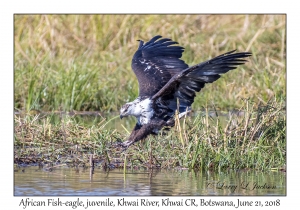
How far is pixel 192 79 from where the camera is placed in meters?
8.02

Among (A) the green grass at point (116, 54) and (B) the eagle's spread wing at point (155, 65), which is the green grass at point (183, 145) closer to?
(B) the eagle's spread wing at point (155, 65)

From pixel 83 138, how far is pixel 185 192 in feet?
6.72

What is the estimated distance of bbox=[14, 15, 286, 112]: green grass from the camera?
11.3m

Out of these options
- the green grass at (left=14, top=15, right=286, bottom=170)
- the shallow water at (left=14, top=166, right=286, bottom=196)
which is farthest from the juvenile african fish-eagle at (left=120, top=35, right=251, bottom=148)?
the shallow water at (left=14, top=166, right=286, bottom=196)

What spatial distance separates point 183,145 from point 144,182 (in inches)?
29.3

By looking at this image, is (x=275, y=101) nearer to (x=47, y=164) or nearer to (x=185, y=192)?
(x=185, y=192)

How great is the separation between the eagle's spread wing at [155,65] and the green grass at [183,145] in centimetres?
79

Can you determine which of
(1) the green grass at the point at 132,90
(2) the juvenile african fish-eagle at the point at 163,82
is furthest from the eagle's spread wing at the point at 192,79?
(1) the green grass at the point at 132,90

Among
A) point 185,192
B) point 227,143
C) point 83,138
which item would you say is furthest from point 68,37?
point 185,192

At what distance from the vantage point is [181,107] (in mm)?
8562

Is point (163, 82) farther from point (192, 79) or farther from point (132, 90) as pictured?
point (132, 90)

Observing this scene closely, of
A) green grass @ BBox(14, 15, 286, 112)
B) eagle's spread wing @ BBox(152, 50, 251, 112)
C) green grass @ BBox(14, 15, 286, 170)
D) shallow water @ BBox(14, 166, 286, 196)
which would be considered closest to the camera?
shallow water @ BBox(14, 166, 286, 196)

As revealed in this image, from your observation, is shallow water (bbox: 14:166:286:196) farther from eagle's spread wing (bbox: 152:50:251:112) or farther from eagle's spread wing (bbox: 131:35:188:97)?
eagle's spread wing (bbox: 131:35:188:97)

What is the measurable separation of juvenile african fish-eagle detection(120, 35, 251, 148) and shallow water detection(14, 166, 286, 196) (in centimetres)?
86
